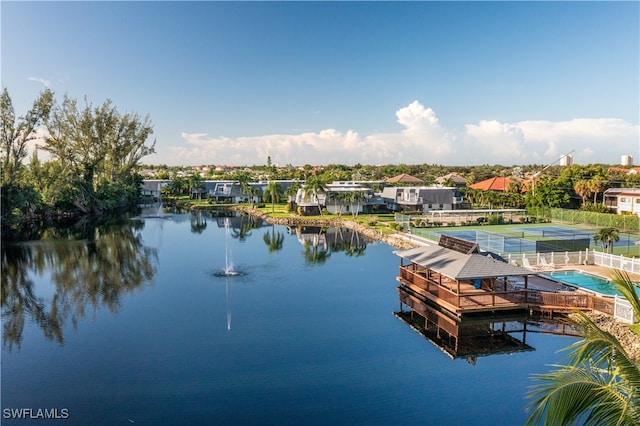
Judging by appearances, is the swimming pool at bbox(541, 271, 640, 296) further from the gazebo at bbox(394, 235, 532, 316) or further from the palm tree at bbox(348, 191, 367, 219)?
the palm tree at bbox(348, 191, 367, 219)

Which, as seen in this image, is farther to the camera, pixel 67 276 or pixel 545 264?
pixel 67 276

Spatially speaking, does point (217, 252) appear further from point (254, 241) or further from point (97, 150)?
point (97, 150)

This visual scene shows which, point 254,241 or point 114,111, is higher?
point 114,111

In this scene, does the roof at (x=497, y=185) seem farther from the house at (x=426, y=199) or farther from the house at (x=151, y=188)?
the house at (x=151, y=188)

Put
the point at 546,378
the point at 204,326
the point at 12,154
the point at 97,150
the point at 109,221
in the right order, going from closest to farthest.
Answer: the point at 546,378 → the point at 204,326 → the point at 12,154 → the point at 109,221 → the point at 97,150

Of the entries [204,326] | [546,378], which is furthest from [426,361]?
[546,378]

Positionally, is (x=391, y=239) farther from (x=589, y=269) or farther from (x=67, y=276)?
(x=67, y=276)

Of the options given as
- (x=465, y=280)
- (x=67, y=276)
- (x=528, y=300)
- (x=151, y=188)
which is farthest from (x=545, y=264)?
(x=151, y=188)
